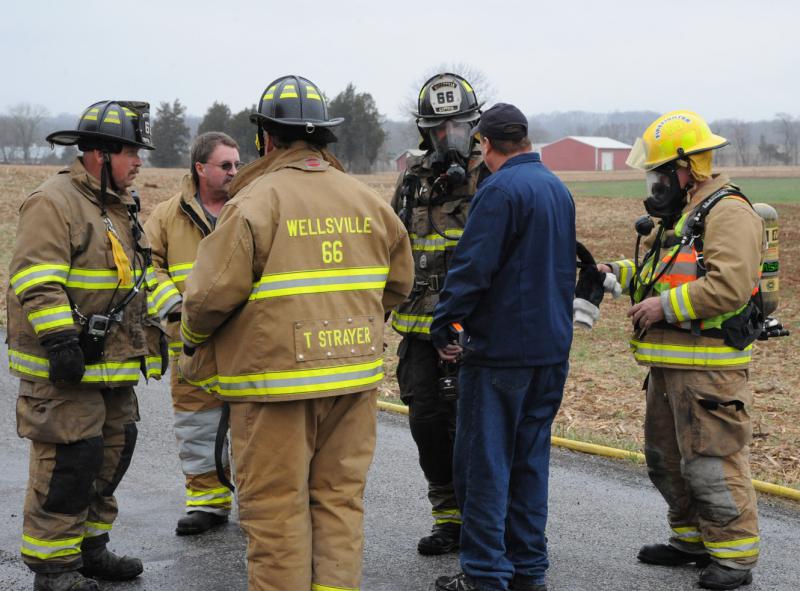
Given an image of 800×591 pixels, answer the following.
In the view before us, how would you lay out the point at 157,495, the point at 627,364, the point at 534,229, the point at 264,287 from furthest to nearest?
the point at 627,364 → the point at 157,495 → the point at 534,229 → the point at 264,287

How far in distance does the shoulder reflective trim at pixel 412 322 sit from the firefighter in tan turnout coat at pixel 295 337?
108 centimetres

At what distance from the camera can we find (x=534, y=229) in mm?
4430

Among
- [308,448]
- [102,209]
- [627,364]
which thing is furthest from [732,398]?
[627,364]

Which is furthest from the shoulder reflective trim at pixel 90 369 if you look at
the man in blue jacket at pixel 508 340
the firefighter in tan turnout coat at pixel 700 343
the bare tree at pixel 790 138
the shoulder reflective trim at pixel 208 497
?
the bare tree at pixel 790 138

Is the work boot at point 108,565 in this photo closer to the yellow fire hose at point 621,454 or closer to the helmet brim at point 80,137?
the helmet brim at point 80,137

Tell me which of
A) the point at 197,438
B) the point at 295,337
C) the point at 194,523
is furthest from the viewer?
the point at 197,438

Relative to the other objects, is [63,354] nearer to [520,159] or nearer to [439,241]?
[439,241]

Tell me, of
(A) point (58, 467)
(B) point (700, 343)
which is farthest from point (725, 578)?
(A) point (58, 467)

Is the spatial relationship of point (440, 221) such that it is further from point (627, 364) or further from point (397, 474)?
point (627, 364)

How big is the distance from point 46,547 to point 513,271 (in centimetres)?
260

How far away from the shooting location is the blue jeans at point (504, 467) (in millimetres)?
4496

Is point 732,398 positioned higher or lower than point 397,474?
higher

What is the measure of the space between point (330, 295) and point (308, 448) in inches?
25.4

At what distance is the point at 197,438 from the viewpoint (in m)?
5.79
